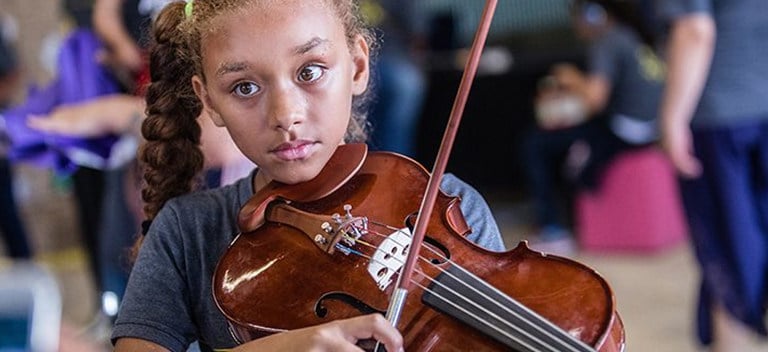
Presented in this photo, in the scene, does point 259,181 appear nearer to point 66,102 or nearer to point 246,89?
point 246,89

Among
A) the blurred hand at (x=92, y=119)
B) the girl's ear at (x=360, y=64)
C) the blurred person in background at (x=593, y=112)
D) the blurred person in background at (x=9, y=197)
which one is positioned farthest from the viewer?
the blurred person in background at (x=593, y=112)

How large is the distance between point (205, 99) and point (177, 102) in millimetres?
71

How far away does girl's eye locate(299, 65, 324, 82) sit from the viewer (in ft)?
3.14

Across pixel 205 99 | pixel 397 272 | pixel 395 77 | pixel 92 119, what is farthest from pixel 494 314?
pixel 395 77

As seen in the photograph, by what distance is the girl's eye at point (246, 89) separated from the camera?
3.15 feet

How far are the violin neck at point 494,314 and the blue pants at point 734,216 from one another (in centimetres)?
150

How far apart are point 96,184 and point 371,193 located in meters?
1.88

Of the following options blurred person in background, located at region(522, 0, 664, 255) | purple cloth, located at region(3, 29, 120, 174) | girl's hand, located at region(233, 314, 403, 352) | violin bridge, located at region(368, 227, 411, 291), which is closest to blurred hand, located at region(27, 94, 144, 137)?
purple cloth, located at region(3, 29, 120, 174)

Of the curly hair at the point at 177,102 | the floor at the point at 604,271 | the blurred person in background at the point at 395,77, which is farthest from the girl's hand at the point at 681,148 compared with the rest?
the curly hair at the point at 177,102

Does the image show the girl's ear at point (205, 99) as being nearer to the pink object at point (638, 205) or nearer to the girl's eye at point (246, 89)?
the girl's eye at point (246, 89)

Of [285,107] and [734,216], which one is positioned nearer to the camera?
[285,107]

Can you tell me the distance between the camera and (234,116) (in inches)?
38.5

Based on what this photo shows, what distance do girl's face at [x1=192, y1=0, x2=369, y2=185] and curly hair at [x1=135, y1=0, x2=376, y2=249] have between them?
0.10ft

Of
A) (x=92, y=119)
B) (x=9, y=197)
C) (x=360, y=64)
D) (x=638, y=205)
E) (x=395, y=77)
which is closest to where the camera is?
(x=360, y=64)
